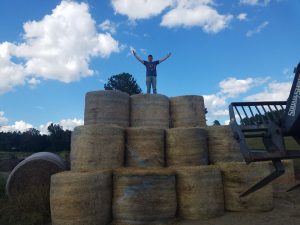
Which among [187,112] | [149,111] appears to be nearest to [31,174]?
[149,111]

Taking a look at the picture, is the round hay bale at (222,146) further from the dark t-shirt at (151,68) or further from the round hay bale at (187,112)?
the dark t-shirt at (151,68)

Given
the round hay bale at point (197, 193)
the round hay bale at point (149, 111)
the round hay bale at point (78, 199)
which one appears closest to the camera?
the round hay bale at point (78, 199)

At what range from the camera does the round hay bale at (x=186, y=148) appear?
7.39m

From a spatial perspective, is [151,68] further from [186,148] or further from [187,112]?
[186,148]

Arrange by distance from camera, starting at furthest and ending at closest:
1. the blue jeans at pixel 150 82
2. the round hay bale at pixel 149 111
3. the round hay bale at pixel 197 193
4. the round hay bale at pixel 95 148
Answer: the blue jeans at pixel 150 82
the round hay bale at pixel 149 111
the round hay bale at pixel 95 148
the round hay bale at pixel 197 193

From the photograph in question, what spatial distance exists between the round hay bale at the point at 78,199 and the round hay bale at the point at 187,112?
330cm

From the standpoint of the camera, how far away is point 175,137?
7512 millimetres

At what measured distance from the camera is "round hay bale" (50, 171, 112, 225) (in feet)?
19.9

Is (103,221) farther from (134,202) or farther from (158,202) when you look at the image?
(158,202)

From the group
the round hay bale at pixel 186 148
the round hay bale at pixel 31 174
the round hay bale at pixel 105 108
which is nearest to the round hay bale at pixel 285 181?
the round hay bale at pixel 186 148

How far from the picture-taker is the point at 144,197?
6426mm

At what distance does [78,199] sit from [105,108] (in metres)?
2.80

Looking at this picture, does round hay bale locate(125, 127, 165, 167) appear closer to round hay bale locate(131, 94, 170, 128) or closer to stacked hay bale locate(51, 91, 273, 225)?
stacked hay bale locate(51, 91, 273, 225)

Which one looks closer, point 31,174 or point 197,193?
point 197,193
